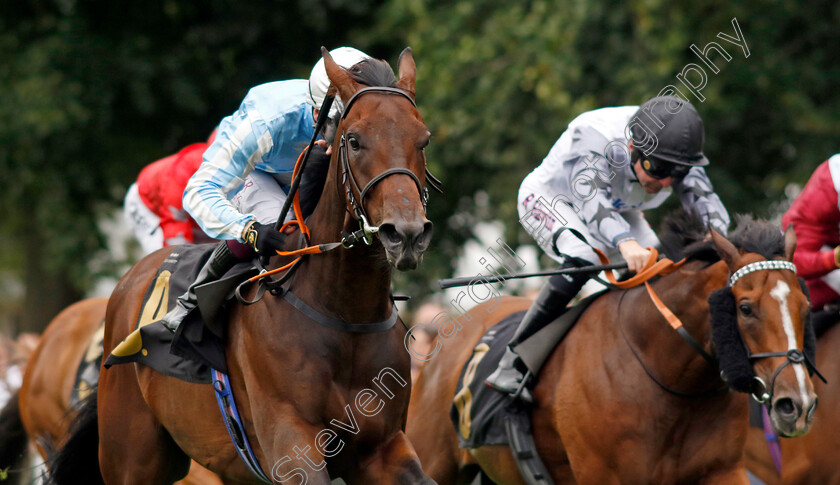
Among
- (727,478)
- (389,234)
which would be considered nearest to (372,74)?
(389,234)

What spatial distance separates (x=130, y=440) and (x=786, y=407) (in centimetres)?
297

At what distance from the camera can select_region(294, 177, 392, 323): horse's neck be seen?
3922mm

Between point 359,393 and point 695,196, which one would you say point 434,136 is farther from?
point 359,393

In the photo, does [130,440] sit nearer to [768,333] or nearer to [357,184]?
[357,184]

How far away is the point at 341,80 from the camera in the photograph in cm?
382

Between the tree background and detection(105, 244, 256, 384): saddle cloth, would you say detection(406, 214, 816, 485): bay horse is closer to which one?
detection(105, 244, 256, 384): saddle cloth

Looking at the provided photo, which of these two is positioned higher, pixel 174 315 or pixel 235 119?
pixel 235 119

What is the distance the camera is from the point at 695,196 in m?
5.52

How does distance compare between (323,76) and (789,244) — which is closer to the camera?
(323,76)

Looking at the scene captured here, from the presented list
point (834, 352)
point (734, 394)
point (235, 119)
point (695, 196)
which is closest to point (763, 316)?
point (734, 394)

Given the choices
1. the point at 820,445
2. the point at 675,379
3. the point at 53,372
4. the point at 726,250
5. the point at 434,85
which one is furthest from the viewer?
the point at 434,85

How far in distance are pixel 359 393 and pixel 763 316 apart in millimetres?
1799

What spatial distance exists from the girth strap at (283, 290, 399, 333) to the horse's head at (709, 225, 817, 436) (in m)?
1.53

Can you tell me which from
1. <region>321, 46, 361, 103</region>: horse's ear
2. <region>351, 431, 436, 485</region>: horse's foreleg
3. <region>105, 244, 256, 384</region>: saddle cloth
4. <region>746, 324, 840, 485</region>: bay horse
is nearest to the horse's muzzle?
<region>321, 46, 361, 103</region>: horse's ear
